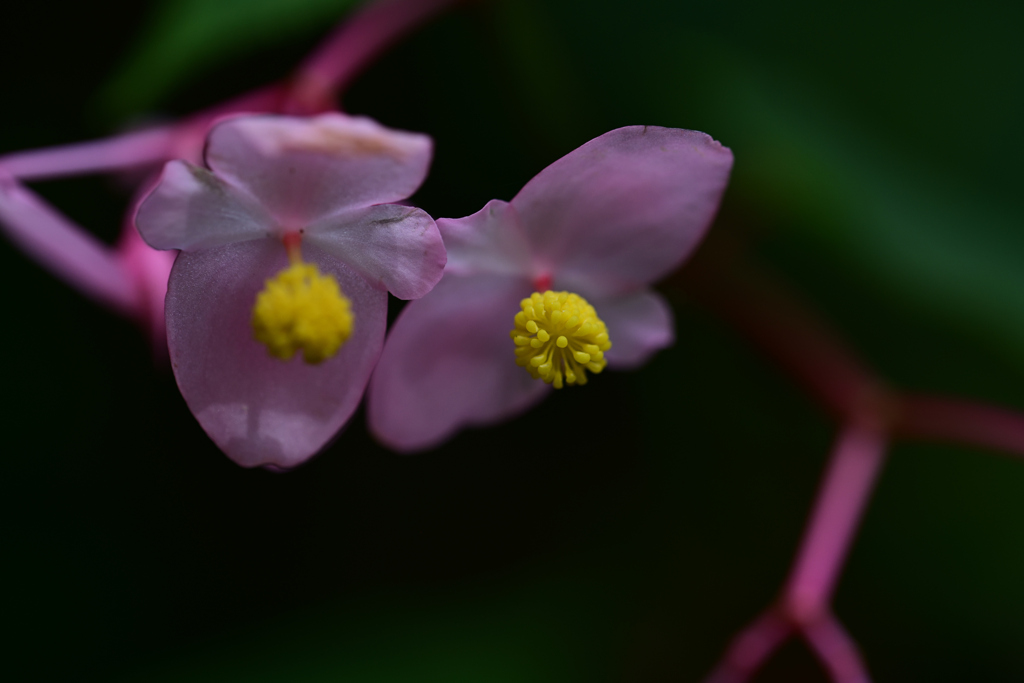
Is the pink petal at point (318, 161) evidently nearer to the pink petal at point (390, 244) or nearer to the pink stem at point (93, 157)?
the pink petal at point (390, 244)

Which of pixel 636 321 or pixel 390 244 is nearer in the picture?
pixel 390 244

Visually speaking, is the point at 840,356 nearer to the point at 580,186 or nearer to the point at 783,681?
the point at 783,681

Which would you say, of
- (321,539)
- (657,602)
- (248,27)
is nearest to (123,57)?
(248,27)

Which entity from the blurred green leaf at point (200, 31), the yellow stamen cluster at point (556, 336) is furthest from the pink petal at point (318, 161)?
the blurred green leaf at point (200, 31)

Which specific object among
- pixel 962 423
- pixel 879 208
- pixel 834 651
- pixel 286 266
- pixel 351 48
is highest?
pixel 351 48

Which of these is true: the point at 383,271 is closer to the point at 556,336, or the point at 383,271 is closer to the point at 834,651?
the point at 556,336

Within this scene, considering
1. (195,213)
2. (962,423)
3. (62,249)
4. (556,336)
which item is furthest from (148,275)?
(962,423)
